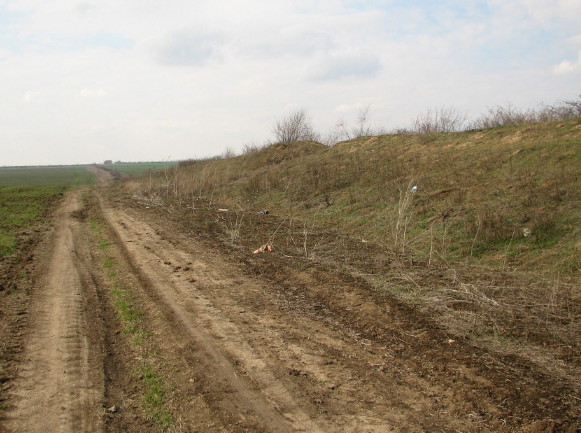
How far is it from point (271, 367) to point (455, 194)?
35.0 ft

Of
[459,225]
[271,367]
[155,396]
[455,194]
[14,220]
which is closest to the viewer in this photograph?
[155,396]

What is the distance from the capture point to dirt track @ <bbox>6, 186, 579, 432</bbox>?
13.2 feet

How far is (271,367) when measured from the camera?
5.07 metres

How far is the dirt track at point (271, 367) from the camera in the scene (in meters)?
4.03

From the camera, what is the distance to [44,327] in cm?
635

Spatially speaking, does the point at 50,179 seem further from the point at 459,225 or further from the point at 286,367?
the point at 286,367

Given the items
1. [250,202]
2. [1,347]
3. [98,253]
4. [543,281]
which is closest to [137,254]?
[98,253]

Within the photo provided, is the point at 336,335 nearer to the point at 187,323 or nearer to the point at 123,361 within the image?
the point at 187,323

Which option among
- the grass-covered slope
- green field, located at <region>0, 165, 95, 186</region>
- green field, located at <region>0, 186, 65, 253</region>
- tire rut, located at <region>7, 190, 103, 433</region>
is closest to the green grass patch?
tire rut, located at <region>7, 190, 103, 433</region>

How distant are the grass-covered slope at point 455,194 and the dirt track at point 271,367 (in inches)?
129

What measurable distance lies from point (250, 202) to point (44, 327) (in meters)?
18.1

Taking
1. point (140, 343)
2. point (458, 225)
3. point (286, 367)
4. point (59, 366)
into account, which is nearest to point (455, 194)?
point (458, 225)

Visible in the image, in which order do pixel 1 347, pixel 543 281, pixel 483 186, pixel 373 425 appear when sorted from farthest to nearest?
pixel 483 186
pixel 543 281
pixel 1 347
pixel 373 425

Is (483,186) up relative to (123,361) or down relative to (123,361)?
up
